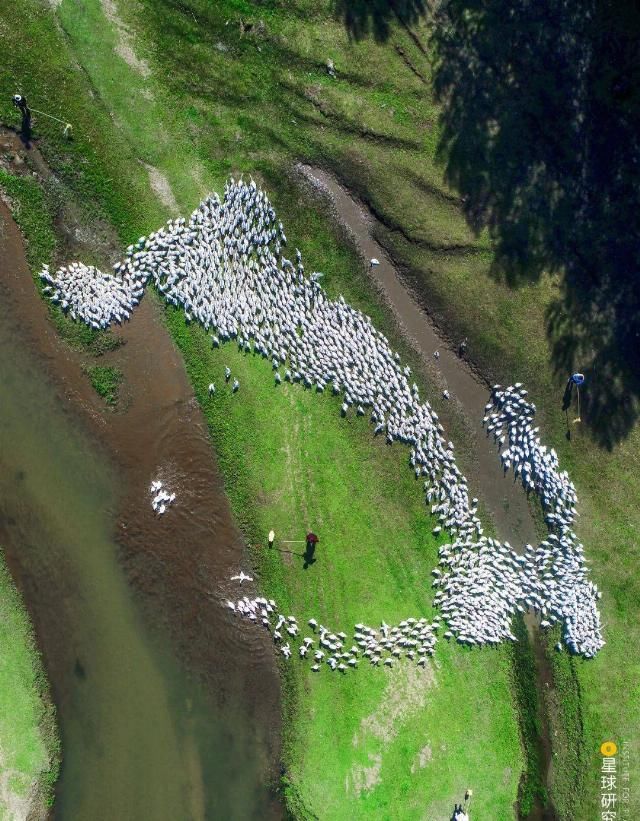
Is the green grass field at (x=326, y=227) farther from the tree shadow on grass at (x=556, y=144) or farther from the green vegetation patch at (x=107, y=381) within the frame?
the green vegetation patch at (x=107, y=381)

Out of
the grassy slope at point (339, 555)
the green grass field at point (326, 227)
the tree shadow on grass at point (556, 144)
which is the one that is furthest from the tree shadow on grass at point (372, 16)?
the grassy slope at point (339, 555)

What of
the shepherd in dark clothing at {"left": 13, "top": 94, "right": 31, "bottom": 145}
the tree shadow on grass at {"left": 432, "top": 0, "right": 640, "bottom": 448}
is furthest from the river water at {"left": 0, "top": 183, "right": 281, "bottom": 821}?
the tree shadow on grass at {"left": 432, "top": 0, "right": 640, "bottom": 448}

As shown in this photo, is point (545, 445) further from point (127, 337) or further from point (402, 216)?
A: point (127, 337)

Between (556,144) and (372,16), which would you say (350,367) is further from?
(372,16)

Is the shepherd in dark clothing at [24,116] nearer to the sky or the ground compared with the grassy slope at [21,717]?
nearer to the sky

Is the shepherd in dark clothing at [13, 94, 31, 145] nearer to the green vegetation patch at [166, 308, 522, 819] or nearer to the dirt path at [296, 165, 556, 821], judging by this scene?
the green vegetation patch at [166, 308, 522, 819]

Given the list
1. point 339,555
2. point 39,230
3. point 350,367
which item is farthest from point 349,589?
point 39,230
